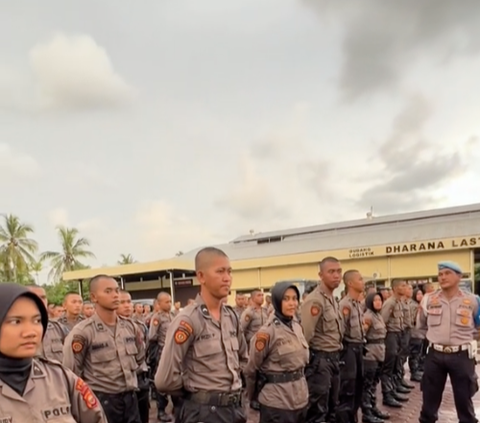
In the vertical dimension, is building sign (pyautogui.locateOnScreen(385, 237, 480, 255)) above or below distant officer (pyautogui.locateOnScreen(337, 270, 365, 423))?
above

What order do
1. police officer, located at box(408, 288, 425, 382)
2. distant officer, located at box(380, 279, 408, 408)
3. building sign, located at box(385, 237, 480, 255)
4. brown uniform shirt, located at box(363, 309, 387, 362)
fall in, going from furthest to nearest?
1. building sign, located at box(385, 237, 480, 255)
2. police officer, located at box(408, 288, 425, 382)
3. distant officer, located at box(380, 279, 408, 408)
4. brown uniform shirt, located at box(363, 309, 387, 362)

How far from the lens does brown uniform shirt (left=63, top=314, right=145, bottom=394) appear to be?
375cm

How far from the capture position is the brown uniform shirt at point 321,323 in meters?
4.79

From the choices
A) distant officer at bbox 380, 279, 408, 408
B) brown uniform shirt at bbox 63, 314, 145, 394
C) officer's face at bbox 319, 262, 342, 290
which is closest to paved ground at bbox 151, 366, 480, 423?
distant officer at bbox 380, 279, 408, 408

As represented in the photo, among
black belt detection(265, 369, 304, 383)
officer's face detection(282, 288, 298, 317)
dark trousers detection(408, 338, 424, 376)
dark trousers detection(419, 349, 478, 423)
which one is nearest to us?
black belt detection(265, 369, 304, 383)

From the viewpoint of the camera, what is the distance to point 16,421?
1737mm

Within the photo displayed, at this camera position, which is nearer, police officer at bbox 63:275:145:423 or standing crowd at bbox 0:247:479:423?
standing crowd at bbox 0:247:479:423

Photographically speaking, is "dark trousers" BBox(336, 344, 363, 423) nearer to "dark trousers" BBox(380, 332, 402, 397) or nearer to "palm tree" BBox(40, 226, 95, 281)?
"dark trousers" BBox(380, 332, 402, 397)

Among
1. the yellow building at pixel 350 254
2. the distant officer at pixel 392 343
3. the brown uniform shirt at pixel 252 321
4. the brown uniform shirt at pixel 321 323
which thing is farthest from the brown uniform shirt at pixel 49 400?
the yellow building at pixel 350 254

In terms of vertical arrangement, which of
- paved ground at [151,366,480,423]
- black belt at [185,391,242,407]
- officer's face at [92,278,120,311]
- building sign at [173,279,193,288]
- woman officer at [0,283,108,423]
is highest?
building sign at [173,279,193,288]

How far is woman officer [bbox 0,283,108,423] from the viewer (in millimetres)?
1759

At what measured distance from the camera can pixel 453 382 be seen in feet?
15.3

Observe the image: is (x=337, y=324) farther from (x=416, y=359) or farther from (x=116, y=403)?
(x=416, y=359)

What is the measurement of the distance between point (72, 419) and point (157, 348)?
6087 mm
